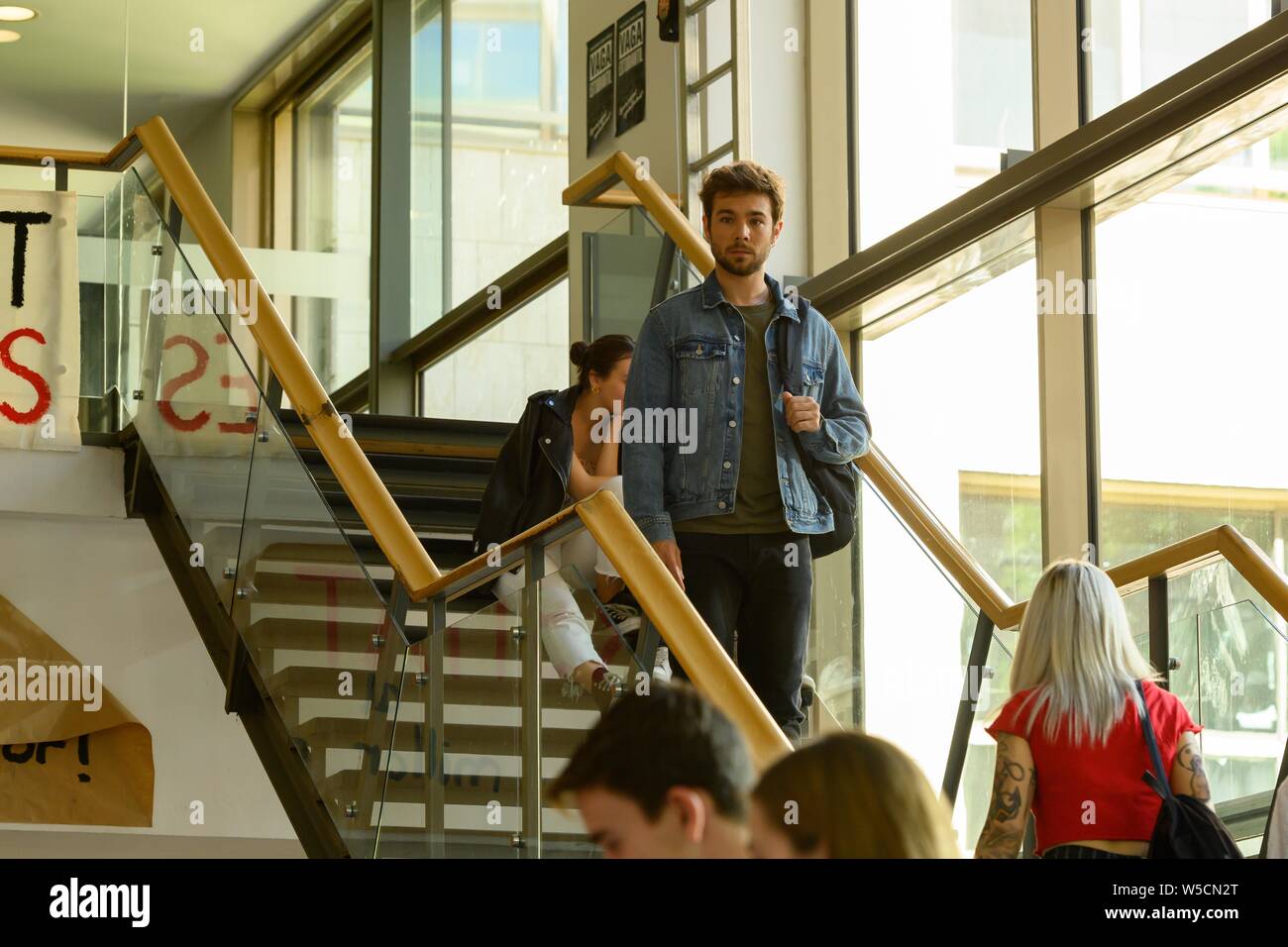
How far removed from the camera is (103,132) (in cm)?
1405

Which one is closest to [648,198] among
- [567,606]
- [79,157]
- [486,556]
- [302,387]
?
[302,387]

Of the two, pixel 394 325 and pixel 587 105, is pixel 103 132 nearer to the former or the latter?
pixel 394 325

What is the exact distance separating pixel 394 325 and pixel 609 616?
9486 mm

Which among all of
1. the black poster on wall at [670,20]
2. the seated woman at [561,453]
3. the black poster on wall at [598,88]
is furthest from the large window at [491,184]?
the seated woman at [561,453]

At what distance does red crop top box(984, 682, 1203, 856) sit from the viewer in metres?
3.65

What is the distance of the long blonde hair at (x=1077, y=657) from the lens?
12.0 ft

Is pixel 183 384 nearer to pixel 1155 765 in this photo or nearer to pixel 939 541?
pixel 939 541

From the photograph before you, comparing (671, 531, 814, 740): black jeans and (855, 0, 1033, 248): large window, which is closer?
(671, 531, 814, 740): black jeans

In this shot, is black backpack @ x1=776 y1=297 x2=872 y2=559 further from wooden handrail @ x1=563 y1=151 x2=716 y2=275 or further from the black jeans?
wooden handrail @ x1=563 y1=151 x2=716 y2=275

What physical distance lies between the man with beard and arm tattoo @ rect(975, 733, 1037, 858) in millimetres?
793

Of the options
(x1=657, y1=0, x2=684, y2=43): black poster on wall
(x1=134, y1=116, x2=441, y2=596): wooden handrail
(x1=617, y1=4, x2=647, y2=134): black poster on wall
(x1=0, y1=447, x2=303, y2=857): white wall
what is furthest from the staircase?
(x1=617, y1=4, x2=647, y2=134): black poster on wall

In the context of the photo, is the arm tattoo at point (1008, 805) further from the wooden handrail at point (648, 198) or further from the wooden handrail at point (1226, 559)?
the wooden handrail at point (648, 198)

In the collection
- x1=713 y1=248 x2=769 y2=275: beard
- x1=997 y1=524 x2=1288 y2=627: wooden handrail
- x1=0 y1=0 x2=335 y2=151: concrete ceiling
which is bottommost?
x1=997 y1=524 x2=1288 y2=627: wooden handrail

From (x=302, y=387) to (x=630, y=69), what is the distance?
409 cm
